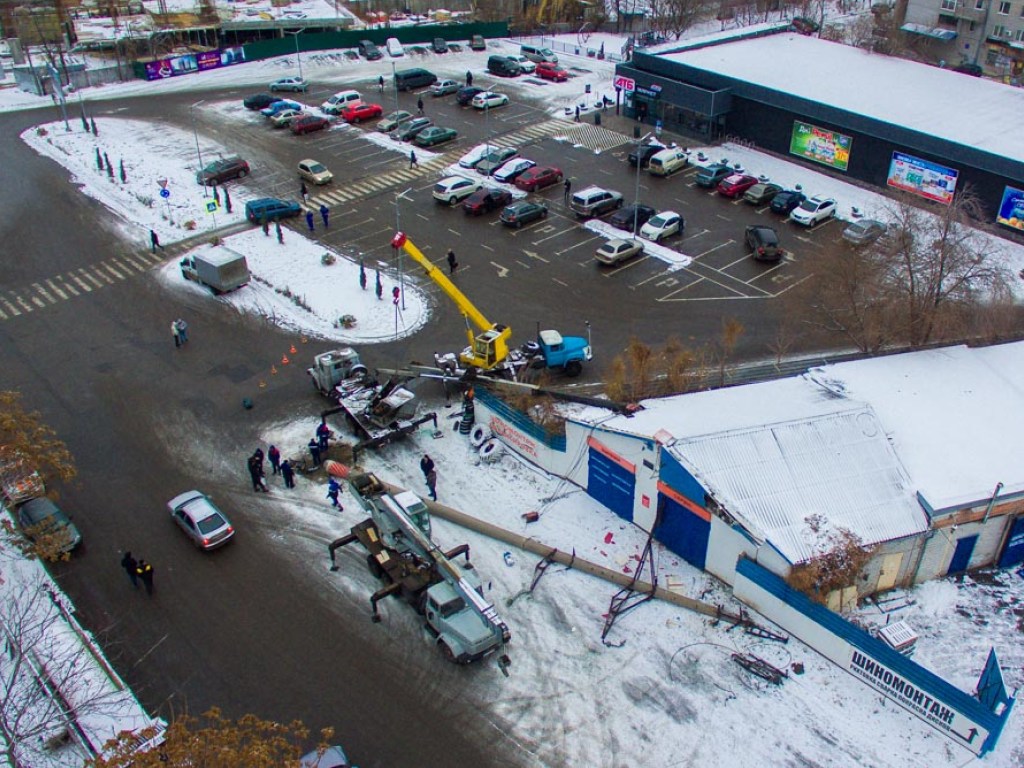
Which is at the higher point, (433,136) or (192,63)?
(192,63)

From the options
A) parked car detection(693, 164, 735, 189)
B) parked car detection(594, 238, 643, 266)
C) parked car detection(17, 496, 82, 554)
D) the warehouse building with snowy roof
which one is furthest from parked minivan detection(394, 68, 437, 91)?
parked car detection(17, 496, 82, 554)

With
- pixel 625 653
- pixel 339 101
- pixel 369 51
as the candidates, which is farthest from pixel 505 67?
pixel 625 653

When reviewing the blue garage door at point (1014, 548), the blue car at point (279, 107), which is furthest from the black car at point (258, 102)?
the blue garage door at point (1014, 548)

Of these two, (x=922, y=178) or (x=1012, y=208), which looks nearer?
(x=1012, y=208)

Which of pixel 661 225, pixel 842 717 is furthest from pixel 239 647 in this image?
pixel 661 225

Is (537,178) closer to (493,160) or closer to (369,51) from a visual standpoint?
(493,160)

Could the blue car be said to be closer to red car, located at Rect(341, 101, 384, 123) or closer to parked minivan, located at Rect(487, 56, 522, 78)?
red car, located at Rect(341, 101, 384, 123)
